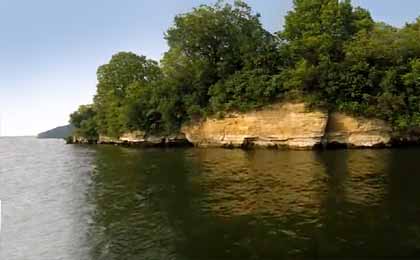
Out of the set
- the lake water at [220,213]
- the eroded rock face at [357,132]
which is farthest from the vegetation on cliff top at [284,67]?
the lake water at [220,213]

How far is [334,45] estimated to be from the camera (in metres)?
54.9

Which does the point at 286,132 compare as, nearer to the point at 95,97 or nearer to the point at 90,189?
the point at 90,189

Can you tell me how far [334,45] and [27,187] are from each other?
40877mm

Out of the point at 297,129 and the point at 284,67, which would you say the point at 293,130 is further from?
the point at 284,67

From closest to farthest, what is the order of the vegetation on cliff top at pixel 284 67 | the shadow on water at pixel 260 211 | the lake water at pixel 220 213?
the shadow on water at pixel 260 211, the lake water at pixel 220 213, the vegetation on cliff top at pixel 284 67

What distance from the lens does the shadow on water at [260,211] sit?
50.5ft

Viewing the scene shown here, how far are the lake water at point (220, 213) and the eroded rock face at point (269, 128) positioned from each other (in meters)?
15.3

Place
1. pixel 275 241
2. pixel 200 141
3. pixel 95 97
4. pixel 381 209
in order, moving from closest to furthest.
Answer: pixel 275 241 < pixel 381 209 < pixel 200 141 < pixel 95 97

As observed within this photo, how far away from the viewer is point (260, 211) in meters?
21.0

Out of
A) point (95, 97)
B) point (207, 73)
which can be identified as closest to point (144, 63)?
point (95, 97)

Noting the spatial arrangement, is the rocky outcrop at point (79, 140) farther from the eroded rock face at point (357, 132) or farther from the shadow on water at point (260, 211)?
the shadow on water at point (260, 211)

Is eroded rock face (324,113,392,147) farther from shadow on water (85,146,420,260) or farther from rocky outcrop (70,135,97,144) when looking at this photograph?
rocky outcrop (70,135,97,144)

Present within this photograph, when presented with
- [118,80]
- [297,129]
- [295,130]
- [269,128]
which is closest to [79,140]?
[118,80]

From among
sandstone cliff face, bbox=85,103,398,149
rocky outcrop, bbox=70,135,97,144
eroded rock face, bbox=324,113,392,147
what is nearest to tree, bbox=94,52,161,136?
rocky outcrop, bbox=70,135,97,144
